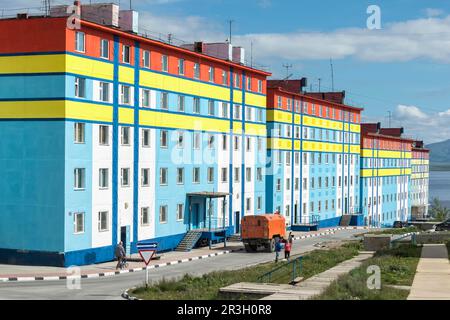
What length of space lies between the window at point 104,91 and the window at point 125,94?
5.23 feet

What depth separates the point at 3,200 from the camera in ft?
136

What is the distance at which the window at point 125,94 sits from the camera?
149ft

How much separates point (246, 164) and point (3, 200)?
27.0 m

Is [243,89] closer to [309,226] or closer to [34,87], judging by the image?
[309,226]

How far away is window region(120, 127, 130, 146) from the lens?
4562cm

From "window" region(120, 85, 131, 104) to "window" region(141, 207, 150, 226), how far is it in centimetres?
730

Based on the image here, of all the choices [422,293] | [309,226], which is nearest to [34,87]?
[422,293]

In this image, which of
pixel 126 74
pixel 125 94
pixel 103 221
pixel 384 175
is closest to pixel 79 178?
pixel 103 221

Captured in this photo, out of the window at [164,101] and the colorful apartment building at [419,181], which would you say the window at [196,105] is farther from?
the colorful apartment building at [419,181]

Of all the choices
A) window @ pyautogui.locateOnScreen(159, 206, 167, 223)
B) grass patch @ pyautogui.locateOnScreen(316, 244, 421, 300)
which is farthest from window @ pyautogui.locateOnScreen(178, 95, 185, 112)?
grass patch @ pyautogui.locateOnScreen(316, 244, 421, 300)

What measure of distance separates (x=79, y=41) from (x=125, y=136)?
7309 millimetres

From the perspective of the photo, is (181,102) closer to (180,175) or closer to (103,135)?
(180,175)

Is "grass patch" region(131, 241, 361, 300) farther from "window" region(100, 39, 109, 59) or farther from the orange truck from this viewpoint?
"window" region(100, 39, 109, 59)

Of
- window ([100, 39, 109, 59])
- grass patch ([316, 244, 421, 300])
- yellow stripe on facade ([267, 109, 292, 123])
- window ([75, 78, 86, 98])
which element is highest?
window ([100, 39, 109, 59])
